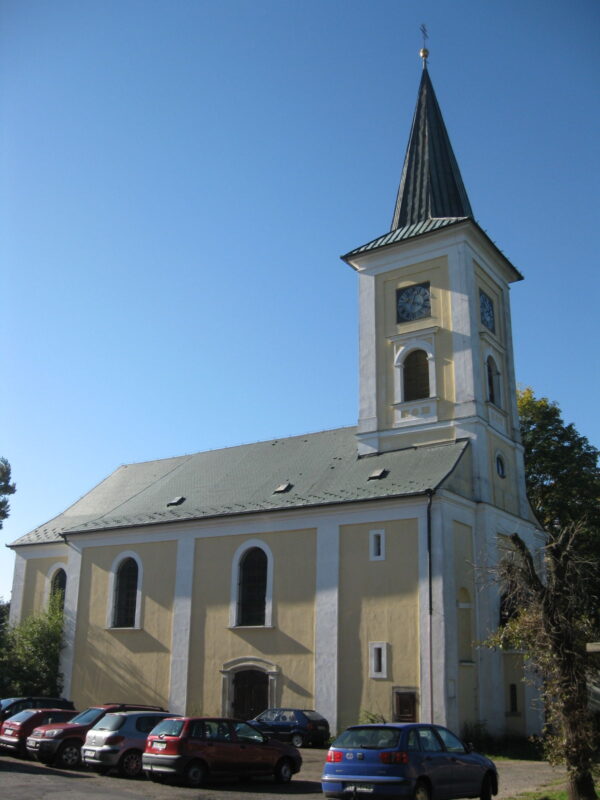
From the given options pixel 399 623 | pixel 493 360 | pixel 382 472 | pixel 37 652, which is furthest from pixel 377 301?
pixel 37 652

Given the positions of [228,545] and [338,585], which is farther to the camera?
[228,545]

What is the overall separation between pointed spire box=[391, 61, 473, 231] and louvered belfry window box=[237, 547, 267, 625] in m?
15.1

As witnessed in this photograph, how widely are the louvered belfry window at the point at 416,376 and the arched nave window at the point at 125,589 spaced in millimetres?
12946

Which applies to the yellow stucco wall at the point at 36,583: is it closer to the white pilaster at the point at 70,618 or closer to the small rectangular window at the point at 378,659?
the white pilaster at the point at 70,618

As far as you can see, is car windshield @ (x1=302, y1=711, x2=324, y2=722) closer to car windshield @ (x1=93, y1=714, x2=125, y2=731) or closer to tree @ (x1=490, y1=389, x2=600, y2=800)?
car windshield @ (x1=93, y1=714, x2=125, y2=731)

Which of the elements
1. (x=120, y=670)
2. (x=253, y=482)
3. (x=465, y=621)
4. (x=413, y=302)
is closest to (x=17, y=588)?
(x=120, y=670)

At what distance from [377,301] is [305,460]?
7188 millimetres

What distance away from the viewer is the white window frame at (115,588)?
101 ft

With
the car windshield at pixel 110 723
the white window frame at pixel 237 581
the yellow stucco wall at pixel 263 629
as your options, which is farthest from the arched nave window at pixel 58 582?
the car windshield at pixel 110 723

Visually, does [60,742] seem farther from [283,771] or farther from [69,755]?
[283,771]

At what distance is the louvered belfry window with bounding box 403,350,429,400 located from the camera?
3011 cm

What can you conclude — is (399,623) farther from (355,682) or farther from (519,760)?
(519,760)

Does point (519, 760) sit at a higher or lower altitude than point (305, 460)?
lower

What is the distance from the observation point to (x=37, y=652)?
3188cm
